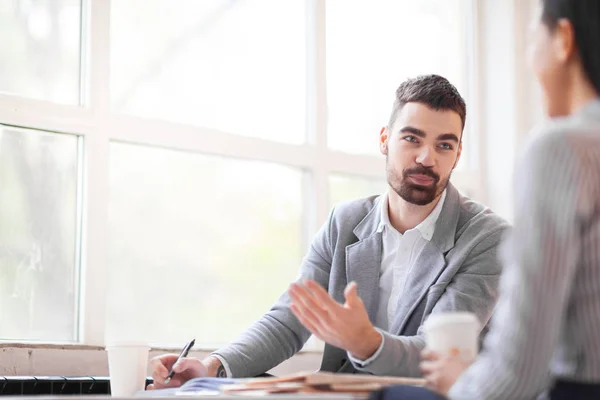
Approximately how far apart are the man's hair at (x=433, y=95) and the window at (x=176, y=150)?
82 centimetres

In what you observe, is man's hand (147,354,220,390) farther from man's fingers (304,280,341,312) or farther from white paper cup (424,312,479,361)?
white paper cup (424,312,479,361)

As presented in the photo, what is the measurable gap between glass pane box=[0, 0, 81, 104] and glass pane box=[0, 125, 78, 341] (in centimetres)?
14

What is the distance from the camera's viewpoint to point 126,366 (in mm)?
2135

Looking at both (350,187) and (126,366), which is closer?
(126,366)

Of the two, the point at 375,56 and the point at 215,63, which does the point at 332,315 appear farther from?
the point at 375,56

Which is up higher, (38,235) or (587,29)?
(587,29)

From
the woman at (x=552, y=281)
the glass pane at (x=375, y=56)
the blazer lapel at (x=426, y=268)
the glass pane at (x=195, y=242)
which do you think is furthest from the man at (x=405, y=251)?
the woman at (x=552, y=281)

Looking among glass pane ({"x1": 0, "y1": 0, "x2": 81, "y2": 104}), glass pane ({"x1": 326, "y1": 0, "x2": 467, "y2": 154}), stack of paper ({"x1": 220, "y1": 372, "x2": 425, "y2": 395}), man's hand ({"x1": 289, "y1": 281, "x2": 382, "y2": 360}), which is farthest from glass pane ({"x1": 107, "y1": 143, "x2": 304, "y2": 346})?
stack of paper ({"x1": 220, "y1": 372, "x2": 425, "y2": 395})

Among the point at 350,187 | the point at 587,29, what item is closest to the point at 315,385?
the point at 587,29

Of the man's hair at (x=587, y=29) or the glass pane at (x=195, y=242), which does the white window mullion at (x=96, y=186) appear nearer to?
the glass pane at (x=195, y=242)

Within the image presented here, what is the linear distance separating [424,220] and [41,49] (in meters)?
1.30

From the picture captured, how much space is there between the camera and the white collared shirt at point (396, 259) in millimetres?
2555

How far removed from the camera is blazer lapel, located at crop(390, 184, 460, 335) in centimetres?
245

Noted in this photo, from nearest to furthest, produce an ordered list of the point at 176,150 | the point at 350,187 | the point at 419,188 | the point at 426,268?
the point at 426,268
the point at 419,188
the point at 176,150
the point at 350,187
